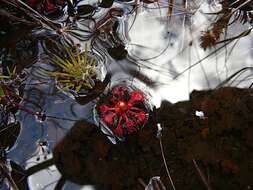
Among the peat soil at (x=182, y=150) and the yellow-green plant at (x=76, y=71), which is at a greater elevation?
the yellow-green plant at (x=76, y=71)

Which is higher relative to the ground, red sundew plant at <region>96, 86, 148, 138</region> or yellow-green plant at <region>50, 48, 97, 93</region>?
yellow-green plant at <region>50, 48, 97, 93</region>

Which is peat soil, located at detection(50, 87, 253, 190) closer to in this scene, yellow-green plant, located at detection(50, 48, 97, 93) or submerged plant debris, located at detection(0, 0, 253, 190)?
submerged plant debris, located at detection(0, 0, 253, 190)

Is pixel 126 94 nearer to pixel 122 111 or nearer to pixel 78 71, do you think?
pixel 122 111

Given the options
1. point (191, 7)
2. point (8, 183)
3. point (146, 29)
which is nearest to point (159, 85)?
point (146, 29)

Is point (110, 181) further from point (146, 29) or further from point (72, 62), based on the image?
point (146, 29)

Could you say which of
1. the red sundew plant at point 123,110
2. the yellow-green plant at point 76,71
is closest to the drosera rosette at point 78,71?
the yellow-green plant at point 76,71

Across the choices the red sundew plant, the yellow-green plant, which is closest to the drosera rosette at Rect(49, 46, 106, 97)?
the yellow-green plant

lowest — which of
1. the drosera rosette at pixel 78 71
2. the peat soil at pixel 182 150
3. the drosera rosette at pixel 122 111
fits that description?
the peat soil at pixel 182 150

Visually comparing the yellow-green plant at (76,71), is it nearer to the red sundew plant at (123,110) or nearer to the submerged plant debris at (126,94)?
the submerged plant debris at (126,94)

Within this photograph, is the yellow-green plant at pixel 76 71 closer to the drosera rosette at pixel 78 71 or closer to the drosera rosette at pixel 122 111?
the drosera rosette at pixel 78 71
